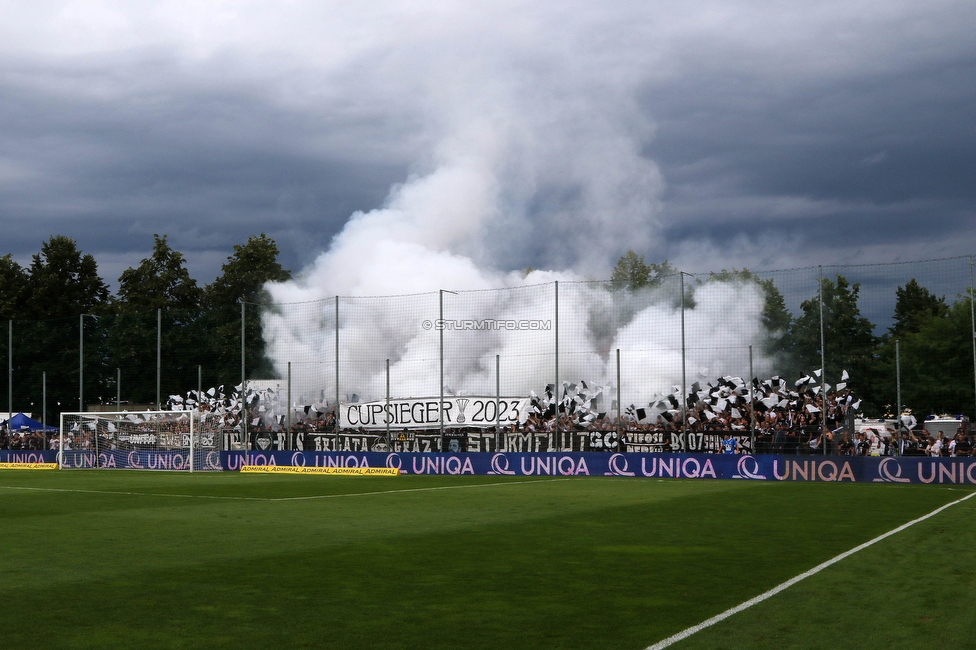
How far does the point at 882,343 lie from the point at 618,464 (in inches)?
377

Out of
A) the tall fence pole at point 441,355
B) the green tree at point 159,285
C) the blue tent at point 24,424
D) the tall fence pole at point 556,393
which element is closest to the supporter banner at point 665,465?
the tall fence pole at point 556,393

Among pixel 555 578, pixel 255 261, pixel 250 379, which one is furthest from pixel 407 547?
pixel 255 261

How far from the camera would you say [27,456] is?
46.2 metres

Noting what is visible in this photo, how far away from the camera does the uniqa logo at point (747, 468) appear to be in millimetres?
32031

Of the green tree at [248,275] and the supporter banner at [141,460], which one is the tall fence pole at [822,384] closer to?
the supporter banner at [141,460]

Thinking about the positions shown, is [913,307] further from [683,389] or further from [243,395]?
[243,395]

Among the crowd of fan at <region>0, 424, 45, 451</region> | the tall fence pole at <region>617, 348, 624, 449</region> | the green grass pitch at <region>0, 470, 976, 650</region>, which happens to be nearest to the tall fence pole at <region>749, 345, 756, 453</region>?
the tall fence pole at <region>617, 348, 624, 449</region>

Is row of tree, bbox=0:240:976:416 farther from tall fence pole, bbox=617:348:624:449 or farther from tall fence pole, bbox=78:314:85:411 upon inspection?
tall fence pole, bbox=617:348:624:449

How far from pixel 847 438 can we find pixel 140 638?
2923 centimetres

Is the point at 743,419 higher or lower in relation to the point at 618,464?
higher

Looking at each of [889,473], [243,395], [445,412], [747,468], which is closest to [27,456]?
[243,395]

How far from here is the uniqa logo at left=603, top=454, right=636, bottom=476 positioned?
33719 millimetres

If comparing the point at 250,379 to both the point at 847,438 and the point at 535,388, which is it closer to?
the point at 535,388

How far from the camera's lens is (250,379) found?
46.3m
